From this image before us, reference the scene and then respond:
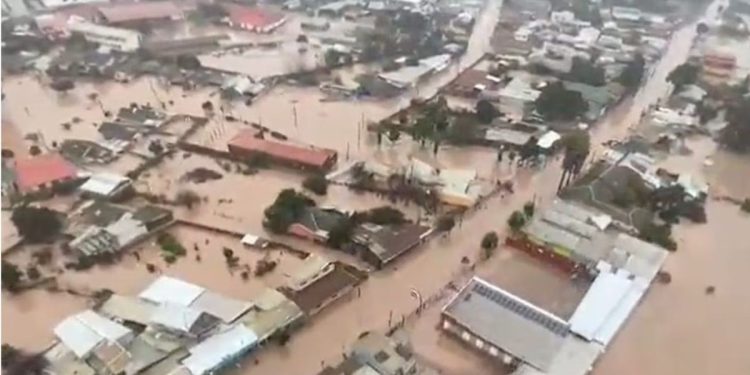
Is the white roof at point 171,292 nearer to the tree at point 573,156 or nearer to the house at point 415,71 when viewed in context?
the tree at point 573,156

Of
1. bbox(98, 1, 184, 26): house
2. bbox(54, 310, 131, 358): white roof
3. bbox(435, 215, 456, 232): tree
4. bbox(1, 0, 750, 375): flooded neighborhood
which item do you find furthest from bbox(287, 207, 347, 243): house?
bbox(98, 1, 184, 26): house

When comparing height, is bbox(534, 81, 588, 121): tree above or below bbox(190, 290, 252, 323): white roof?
above

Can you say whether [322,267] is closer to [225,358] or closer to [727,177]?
[225,358]

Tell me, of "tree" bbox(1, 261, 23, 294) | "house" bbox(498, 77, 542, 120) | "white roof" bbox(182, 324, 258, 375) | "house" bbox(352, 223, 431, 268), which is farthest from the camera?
"house" bbox(498, 77, 542, 120)

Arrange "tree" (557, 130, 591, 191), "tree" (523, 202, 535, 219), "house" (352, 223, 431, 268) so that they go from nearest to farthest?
1. "house" (352, 223, 431, 268)
2. "tree" (523, 202, 535, 219)
3. "tree" (557, 130, 591, 191)

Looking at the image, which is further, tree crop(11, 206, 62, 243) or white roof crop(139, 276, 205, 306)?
tree crop(11, 206, 62, 243)

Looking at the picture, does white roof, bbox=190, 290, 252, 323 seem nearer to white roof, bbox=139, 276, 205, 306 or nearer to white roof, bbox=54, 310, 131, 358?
white roof, bbox=139, 276, 205, 306

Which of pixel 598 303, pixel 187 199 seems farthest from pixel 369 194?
pixel 598 303
